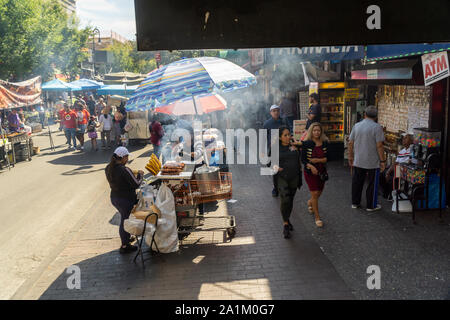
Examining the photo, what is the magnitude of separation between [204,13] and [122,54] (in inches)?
2183

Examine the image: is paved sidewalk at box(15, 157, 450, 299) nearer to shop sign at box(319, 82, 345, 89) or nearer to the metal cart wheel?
the metal cart wheel

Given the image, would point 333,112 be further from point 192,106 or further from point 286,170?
point 286,170

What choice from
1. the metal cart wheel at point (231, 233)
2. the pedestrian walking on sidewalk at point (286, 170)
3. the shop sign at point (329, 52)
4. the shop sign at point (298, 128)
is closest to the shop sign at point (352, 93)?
the shop sign at point (329, 52)

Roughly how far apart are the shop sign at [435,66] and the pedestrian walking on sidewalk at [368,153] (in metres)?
1.08

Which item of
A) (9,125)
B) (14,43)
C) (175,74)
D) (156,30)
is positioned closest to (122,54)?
(14,43)

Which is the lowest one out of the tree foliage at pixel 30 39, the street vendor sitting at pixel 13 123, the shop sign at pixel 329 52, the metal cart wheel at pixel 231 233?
the metal cart wheel at pixel 231 233

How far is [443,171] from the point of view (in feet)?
25.5

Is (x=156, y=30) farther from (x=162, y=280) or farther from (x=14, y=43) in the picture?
(x=14, y=43)

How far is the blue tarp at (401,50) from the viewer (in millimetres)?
6466

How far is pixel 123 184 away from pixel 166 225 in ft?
3.12

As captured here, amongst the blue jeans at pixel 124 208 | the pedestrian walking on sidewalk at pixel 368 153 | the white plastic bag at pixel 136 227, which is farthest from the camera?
the pedestrian walking on sidewalk at pixel 368 153

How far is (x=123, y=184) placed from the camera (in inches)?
244

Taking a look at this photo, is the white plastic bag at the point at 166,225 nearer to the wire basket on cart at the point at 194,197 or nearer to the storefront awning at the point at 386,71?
the wire basket on cart at the point at 194,197

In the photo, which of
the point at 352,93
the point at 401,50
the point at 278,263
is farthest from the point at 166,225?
the point at 352,93
